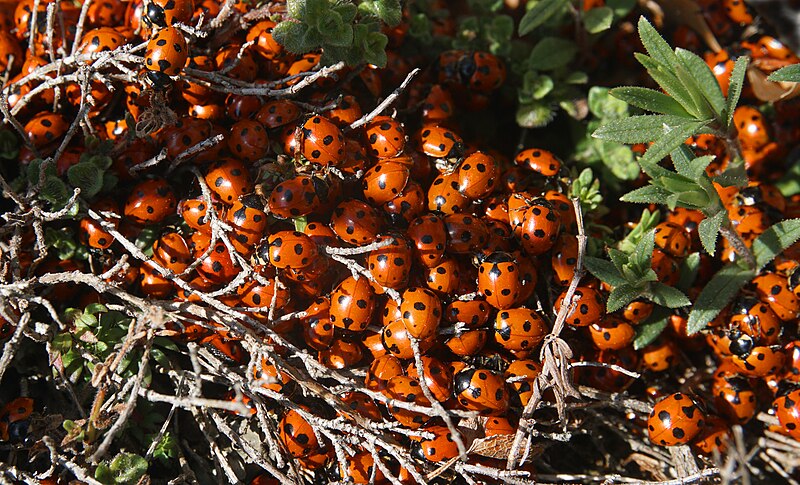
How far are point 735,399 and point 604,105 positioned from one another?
1.42 metres

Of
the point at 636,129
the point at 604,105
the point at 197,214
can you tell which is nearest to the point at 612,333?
the point at 636,129

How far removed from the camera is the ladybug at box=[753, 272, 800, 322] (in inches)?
105

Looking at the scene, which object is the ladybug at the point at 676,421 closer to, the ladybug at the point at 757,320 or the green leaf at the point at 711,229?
the ladybug at the point at 757,320

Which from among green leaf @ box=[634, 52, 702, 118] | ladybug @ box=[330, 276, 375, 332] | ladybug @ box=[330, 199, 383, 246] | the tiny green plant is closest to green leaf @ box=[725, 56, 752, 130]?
the tiny green plant

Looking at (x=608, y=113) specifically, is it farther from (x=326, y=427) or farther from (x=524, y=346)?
(x=326, y=427)

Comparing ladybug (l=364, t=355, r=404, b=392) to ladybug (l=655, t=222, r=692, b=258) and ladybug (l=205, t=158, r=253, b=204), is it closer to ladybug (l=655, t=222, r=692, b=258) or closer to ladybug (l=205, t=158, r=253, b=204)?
ladybug (l=205, t=158, r=253, b=204)

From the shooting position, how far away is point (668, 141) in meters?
2.19

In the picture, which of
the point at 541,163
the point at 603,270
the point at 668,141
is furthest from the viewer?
the point at 541,163

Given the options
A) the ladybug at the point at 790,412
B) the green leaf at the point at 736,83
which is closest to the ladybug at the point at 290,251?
the green leaf at the point at 736,83

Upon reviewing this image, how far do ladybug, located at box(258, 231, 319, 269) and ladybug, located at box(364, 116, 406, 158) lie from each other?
481 millimetres

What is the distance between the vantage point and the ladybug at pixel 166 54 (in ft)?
7.59

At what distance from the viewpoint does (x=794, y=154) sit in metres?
3.28

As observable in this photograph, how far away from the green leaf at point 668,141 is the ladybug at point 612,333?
→ 0.71m

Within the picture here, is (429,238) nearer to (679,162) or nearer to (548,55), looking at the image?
(679,162)
